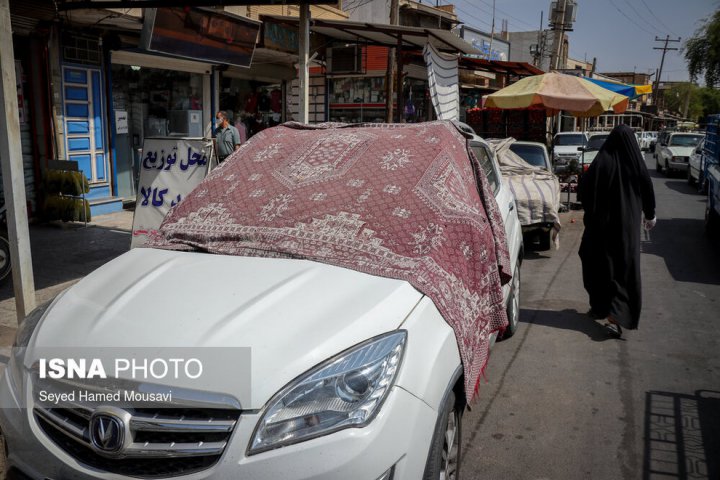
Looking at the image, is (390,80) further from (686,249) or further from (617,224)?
(617,224)

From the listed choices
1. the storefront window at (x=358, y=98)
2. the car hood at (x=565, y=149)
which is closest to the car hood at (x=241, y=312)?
the storefront window at (x=358, y=98)

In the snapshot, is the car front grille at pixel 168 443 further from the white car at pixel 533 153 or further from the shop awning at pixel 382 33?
the white car at pixel 533 153

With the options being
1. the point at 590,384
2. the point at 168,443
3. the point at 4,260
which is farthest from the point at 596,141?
the point at 168,443

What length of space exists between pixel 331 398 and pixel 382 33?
30.1 ft

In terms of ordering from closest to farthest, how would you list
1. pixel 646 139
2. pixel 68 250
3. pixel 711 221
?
pixel 68 250 < pixel 711 221 < pixel 646 139

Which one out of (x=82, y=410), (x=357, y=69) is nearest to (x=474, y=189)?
(x=82, y=410)

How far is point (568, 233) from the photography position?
10867mm

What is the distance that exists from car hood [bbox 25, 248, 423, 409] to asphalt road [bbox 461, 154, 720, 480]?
1457mm

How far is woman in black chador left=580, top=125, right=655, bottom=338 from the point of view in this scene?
209 inches

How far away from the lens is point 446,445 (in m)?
2.59

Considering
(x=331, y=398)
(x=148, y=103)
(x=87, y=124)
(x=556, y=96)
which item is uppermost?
(x=556, y=96)

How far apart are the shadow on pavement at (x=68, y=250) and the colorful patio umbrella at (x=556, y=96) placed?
24.9ft

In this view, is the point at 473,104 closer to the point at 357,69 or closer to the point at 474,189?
the point at 357,69

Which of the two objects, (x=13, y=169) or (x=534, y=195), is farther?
(x=534, y=195)
